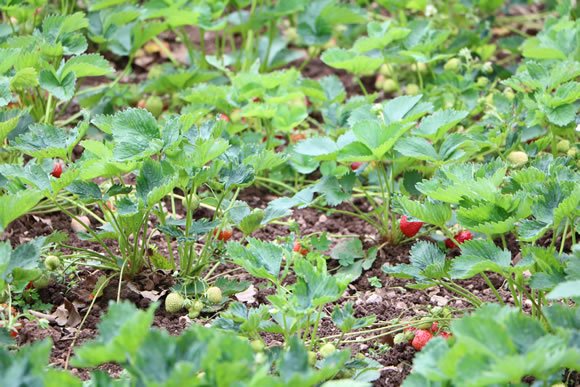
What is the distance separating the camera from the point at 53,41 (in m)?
2.53

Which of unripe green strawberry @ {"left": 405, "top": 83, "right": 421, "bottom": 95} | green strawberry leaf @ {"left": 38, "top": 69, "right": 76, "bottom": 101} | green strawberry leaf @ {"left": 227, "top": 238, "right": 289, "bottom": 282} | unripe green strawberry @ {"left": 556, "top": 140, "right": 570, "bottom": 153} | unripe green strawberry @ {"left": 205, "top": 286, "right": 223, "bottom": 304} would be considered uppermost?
green strawberry leaf @ {"left": 38, "top": 69, "right": 76, "bottom": 101}

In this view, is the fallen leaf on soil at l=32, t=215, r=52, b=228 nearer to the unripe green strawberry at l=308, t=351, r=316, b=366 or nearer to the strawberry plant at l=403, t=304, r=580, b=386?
the unripe green strawberry at l=308, t=351, r=316, b=366

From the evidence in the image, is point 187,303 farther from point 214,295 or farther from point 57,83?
point 57,83

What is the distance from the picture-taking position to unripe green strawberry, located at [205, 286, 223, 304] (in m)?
2.12

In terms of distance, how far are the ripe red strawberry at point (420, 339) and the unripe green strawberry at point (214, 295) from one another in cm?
46

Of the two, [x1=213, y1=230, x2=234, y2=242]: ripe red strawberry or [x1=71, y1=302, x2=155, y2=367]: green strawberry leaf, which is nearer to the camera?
[x1=71, y1=302, x2=155, y2=367]: green strawberry leaf

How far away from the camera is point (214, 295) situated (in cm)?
212

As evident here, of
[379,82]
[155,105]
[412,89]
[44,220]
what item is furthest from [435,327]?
[379,82]

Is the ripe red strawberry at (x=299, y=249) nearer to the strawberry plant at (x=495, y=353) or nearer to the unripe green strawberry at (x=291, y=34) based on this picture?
the strawberry plant at (x=495, y=353)

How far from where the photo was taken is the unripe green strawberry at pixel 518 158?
2.38 m

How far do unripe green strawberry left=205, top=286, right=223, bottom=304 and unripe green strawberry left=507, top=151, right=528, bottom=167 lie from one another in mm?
846

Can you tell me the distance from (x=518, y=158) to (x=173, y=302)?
0.98 metres

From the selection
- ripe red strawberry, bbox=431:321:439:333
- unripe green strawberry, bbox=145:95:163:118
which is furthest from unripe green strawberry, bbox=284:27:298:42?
ripe red strawberry, bbox=431:321:439:333

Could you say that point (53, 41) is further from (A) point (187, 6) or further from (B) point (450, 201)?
(B) point (450, 201)
